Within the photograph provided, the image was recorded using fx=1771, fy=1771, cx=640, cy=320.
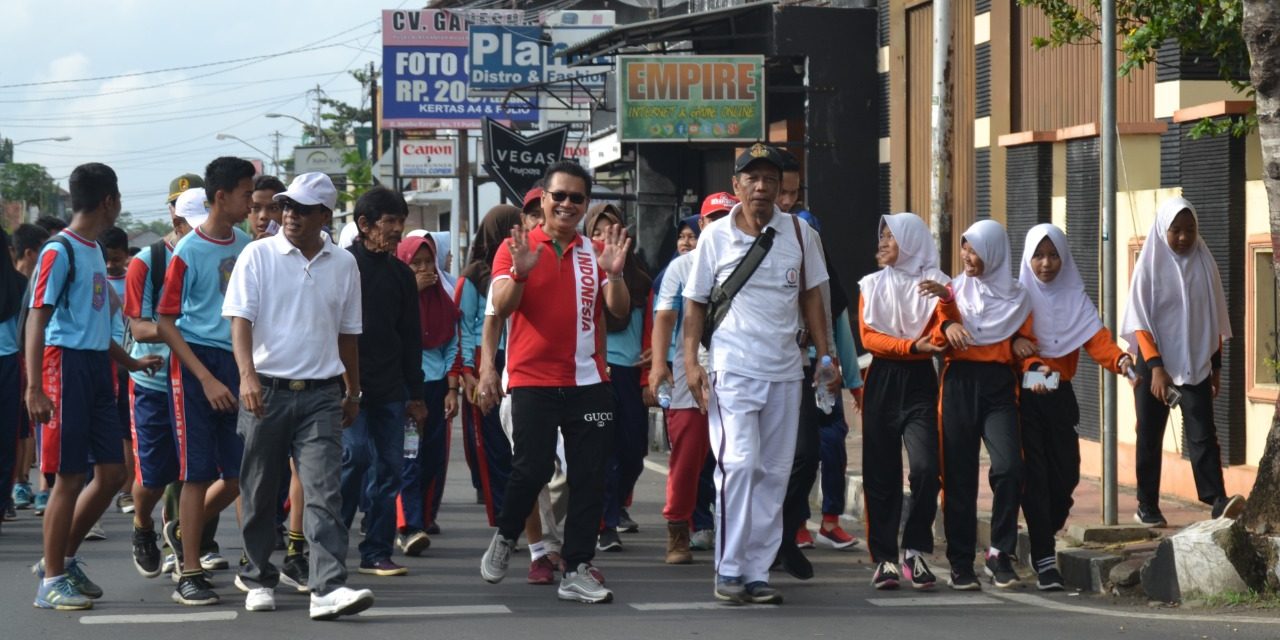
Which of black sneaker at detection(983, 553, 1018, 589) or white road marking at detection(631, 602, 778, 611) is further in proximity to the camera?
black sneaker at detection(983, 553, 1018, 589)

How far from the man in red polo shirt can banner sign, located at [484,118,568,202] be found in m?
10.6

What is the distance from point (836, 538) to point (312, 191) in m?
3.79

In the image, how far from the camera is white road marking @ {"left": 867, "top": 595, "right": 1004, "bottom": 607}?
7828 millimetres

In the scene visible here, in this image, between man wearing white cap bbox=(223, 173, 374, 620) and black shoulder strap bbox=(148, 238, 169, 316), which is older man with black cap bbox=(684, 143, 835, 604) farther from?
black shoulder strap bbox=(148, 238, 169, 316)

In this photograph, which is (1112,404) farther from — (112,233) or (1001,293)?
(112,233)

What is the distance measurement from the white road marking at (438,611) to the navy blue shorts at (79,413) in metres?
1.37

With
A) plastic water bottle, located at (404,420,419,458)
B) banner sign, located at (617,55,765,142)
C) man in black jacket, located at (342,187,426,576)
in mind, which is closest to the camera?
man in black jacket, located at (342,187,426,576)

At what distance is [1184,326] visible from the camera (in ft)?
31.0

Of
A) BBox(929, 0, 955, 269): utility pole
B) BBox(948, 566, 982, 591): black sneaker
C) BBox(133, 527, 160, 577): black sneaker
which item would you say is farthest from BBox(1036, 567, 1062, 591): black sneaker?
BBox(929, 0, 955, 269): utility pole

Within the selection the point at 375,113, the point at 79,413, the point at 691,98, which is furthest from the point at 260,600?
the point at 375,113

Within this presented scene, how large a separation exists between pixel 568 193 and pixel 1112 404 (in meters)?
3.12

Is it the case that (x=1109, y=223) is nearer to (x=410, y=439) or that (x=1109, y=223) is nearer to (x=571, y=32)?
(x=410, y=439)

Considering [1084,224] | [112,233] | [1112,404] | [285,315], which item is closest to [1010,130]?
[1084,224]

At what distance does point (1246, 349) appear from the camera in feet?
36.3
